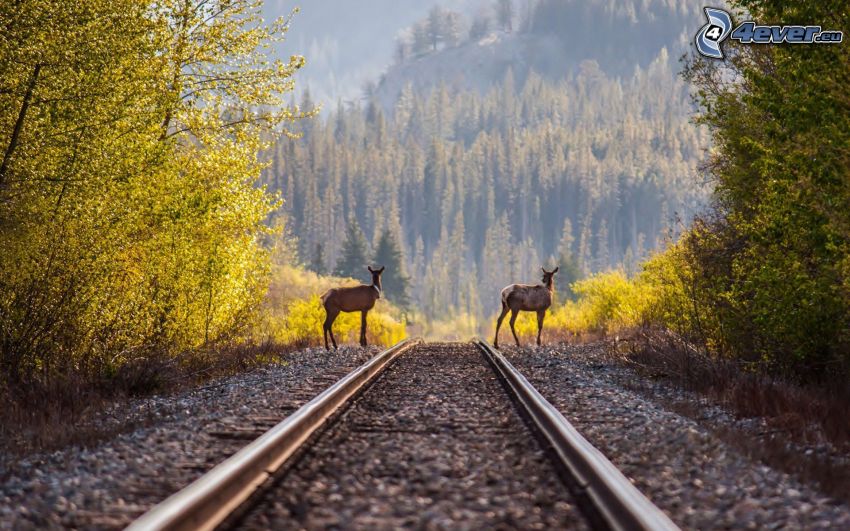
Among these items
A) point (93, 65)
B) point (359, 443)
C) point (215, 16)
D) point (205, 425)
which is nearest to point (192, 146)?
point (215, 16)

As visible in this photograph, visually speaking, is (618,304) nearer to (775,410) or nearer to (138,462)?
(775,410)

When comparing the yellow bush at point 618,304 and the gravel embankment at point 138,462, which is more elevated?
the yellow bush at point 618,304

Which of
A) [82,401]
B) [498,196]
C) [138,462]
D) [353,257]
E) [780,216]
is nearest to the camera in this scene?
[138,462]

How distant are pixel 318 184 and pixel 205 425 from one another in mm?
161519

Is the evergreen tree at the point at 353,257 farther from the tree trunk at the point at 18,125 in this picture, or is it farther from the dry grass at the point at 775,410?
the tree trunk at the point at 18,125

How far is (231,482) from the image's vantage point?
452 cm

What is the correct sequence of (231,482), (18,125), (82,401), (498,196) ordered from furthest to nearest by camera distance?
1. (498,196)
2. (18,125)
3. (82,401)
4. (231,482)

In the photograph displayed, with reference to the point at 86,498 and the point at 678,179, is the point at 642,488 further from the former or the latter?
the point at 678,179

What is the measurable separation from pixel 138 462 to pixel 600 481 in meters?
3.19

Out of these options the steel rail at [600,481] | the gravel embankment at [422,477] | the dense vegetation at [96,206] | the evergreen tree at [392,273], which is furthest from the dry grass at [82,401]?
the evergreen tree at [392,273]

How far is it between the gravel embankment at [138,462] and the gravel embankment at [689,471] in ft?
9.72

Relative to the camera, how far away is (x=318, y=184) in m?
166

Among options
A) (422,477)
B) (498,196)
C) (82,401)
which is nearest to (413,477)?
(422,477)

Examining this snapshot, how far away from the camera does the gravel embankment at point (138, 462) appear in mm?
4301
